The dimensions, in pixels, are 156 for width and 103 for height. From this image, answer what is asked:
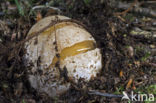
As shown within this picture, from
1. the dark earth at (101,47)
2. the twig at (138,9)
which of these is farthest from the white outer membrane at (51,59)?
the twig at (138,9)

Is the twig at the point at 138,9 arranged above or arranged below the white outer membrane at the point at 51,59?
above

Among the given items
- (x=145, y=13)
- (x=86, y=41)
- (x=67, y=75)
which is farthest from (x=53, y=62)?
(x=145, y=13)

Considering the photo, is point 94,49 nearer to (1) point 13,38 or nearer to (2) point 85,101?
(2) point 85,101

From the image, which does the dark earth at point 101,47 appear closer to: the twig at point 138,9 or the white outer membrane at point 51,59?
the twig at point 138,9

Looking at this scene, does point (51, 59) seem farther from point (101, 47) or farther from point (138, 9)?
point (138, 9)

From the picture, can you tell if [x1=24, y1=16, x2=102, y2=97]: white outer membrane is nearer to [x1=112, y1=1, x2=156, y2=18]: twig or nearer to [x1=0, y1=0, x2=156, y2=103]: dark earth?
[x1=0, y1=0, x2=156, y2=103]: dark earth
